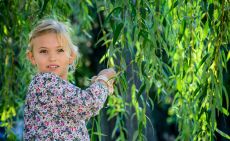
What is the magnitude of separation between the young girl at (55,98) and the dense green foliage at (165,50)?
85mm

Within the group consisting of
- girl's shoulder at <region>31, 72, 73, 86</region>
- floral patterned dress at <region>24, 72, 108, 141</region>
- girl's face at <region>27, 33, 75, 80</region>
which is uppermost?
girl's face at <region>27, 33, 75, 80</region>

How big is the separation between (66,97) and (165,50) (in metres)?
0.47

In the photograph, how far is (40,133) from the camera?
41.4 inches

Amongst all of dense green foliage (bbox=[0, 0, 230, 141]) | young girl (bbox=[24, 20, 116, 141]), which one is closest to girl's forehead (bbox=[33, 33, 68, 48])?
young girl (bbox=[24, 20, 116, 141])

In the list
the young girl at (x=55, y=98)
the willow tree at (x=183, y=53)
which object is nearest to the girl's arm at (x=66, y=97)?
the young girl at (x=55, y=98)

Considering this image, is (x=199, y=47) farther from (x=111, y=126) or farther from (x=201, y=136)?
(x=111, y=126)

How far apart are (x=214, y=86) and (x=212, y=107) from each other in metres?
0.09

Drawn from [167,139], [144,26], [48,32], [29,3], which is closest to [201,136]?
[144,26]

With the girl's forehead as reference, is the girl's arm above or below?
below

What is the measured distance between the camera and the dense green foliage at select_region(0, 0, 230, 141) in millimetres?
1049

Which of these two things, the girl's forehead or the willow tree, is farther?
the girl's forehead

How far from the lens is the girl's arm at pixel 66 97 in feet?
3.45

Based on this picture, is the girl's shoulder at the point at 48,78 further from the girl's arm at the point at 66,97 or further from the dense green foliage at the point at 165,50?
the dense green foliage at the point at 165,50

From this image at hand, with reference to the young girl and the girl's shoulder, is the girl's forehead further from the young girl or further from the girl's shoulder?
the girl's shoulder
